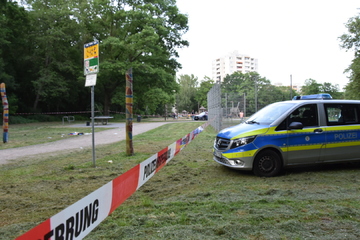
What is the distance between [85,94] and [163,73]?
1572cm

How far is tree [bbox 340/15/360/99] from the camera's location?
1130 inches

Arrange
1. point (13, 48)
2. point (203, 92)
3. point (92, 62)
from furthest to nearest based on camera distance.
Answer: point (203, 92), point (13, 48), point (92, 62)

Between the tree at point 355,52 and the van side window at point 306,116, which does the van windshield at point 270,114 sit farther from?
the tree at point 355,52

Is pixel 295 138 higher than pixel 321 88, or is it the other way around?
A: pixel 321 88

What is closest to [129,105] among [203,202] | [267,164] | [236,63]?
[267,164]

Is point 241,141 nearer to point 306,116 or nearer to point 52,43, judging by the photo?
point 306,116

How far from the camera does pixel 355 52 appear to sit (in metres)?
31.9

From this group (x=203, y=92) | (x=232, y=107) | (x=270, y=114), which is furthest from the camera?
(x=203, y=92)

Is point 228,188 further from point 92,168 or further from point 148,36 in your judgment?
point 148,36

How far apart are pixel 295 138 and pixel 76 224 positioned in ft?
16.7

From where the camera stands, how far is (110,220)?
378cm

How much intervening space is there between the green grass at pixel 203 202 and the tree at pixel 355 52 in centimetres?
2556

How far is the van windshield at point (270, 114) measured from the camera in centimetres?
653

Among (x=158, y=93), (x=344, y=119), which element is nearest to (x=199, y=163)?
(x=344, y=119)
